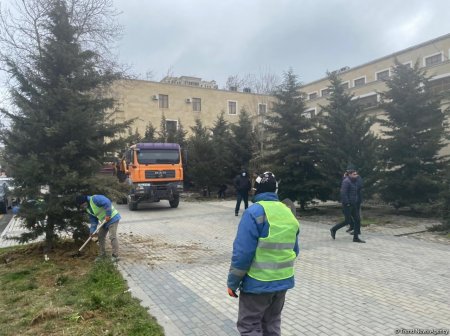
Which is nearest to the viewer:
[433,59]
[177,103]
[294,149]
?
[294,149]

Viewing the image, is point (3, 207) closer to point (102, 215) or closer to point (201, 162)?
point (201, 162)

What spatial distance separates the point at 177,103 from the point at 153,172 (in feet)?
104

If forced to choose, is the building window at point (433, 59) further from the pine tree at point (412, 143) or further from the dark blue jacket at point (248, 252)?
the dark blue jacket at point (248, 252)

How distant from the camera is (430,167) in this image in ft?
45.8

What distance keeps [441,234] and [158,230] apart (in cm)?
842

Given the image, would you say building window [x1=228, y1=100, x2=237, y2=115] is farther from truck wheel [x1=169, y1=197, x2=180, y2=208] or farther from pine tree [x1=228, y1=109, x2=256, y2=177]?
truck wheel [x1=169, y1=197, x2=180, y2=208]

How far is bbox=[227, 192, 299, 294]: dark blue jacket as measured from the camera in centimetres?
331

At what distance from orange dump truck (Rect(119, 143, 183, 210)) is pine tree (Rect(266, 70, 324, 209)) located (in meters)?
5.04

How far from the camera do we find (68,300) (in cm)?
580

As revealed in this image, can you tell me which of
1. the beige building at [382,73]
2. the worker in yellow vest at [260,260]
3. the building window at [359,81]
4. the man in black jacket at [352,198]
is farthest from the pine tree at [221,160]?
the worker in yellow vest at [260,260]

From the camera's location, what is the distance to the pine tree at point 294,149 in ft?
49.8

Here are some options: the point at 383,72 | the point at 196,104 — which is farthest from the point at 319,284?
the point at 196,104

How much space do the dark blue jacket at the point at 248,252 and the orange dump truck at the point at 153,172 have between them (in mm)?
14707

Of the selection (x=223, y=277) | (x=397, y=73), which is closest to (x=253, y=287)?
(x=223, y=277)
